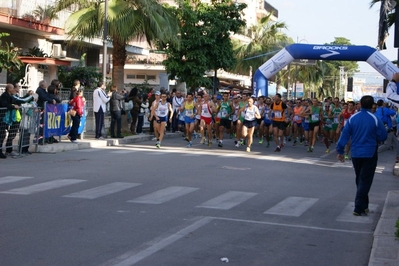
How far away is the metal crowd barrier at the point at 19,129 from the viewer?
1850 centimetres

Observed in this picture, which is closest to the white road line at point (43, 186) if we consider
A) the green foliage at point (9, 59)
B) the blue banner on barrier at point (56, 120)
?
the blue banner on barrier at point (56, 120)

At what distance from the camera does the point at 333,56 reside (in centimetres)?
3234

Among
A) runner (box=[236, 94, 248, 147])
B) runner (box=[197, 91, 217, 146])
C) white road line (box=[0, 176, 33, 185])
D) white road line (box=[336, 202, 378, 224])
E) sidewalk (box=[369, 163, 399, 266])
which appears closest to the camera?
sidewalk (box=[369, 163, 399, 266])

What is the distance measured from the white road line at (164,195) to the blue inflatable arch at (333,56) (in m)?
→ 20.1

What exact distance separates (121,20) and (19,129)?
8537 mm

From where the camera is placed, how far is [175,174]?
15.7 m

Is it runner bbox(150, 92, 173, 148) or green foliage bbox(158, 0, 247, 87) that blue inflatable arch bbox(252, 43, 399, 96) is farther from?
runner bbox(150, 92, 173, 148)

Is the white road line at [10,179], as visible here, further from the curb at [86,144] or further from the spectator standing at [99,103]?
the spectator standing at [99,103]

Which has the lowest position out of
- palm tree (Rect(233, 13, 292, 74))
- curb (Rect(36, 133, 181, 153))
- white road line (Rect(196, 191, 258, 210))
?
white road line (Rect(196, 191, 258, 210))

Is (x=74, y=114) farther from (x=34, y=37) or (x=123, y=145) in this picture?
(x=34, y=37)

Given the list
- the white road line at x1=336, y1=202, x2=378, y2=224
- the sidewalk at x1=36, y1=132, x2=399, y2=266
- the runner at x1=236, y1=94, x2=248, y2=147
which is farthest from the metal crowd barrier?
the white road line at x1=336, y1=202, x2=378, y2=224

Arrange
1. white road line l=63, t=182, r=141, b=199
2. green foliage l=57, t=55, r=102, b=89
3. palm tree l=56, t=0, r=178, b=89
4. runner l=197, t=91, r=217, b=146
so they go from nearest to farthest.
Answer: white road line l=63, t=182, r=141, b=199
runner l=197, t=91, r=217, b=146
palm tree l=56, t=0, r=178, b=89
green foliage l=57, t=55, r=102, b=89

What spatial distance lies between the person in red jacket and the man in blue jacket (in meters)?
12.3

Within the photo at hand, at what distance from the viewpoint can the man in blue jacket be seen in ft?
36.8
